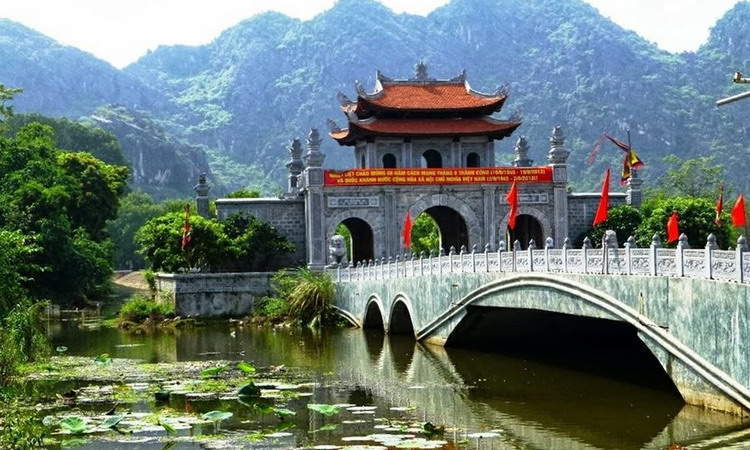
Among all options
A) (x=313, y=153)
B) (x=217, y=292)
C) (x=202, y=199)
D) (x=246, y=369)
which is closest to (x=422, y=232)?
(x=202, y=199)

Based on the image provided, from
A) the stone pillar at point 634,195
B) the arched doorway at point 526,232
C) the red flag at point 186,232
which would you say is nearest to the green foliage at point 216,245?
the red flag at point 186,232

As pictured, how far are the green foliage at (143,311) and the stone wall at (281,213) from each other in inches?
238

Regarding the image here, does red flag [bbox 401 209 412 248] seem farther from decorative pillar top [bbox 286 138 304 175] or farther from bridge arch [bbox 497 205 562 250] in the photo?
decorative pillar top [bbox 286 138 304 175]

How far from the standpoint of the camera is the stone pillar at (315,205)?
4972 centimetres

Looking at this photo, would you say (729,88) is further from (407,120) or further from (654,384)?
(654,384)

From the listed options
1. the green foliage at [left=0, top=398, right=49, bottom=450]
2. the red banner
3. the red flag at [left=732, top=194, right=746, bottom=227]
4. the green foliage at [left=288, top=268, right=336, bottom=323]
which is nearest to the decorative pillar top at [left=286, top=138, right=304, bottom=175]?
the red banner

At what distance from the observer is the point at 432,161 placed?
54.5 metres

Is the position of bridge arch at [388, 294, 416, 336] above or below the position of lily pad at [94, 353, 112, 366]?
above

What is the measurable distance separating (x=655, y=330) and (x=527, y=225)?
34.0 metres

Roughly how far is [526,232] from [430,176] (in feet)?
21.8

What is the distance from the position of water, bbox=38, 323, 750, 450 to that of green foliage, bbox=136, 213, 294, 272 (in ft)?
37.0

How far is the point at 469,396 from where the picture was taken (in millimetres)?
22875

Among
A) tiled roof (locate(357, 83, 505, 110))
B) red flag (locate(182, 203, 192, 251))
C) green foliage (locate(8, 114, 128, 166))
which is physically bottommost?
red flag (locate(182, 203, 192, 251))

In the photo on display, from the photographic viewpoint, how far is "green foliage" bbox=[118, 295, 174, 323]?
45781 mm
